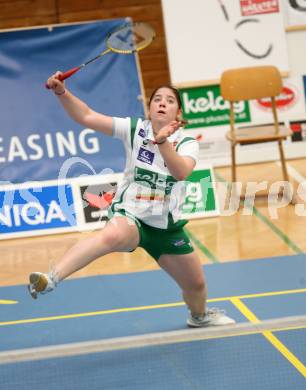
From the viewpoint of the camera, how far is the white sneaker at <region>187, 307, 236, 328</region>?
6023mm

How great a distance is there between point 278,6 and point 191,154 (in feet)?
21.9

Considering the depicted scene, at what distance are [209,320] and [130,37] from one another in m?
2.32

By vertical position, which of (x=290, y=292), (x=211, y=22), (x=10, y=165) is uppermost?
(x=211, y=22)

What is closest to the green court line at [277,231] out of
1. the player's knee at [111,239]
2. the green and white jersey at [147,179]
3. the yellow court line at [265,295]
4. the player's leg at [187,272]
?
the yellow court line at [265,295]

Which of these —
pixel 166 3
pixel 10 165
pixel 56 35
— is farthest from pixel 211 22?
pixel 10 165

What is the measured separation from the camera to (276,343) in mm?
5629

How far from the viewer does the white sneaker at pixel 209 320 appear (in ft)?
19.8

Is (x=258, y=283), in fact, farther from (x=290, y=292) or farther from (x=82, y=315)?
(x=82, y=315)

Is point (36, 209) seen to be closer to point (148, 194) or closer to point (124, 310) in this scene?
point (124, 310)

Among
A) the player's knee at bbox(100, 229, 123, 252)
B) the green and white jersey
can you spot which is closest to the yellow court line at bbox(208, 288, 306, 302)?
the green and white jersey

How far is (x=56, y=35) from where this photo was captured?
1038cm

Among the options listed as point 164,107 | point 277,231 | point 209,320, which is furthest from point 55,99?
point 164,107

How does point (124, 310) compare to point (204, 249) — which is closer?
point (124, 310)

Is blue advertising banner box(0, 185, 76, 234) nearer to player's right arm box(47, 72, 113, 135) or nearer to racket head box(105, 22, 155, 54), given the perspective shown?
racket head box(105, 22, 155, 54)
